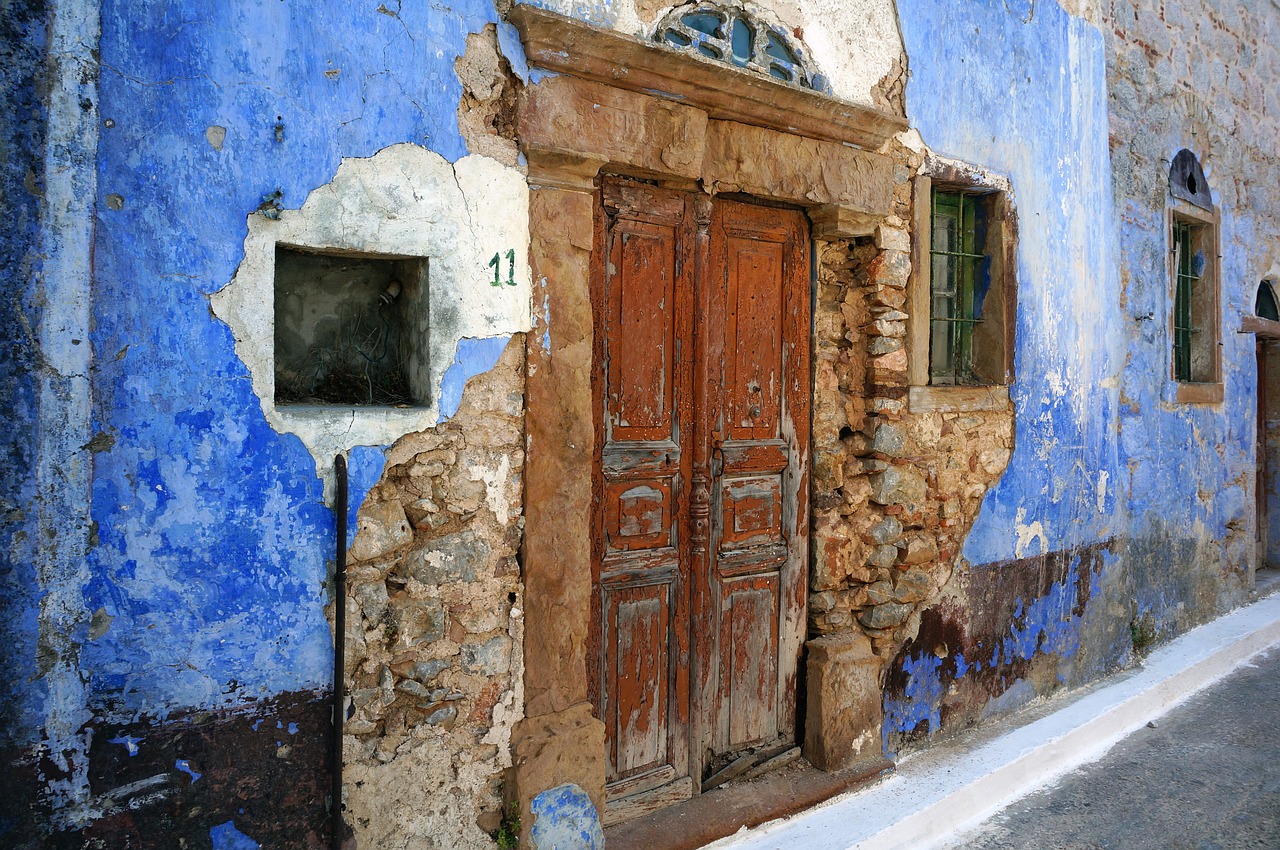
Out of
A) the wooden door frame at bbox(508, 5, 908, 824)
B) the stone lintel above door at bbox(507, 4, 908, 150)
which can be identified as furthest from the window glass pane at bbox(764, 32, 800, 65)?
the wooden door frame at bbox(508, 5, 908, 824)

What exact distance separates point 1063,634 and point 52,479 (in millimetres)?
4879

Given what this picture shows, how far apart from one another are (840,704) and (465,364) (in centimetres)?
228

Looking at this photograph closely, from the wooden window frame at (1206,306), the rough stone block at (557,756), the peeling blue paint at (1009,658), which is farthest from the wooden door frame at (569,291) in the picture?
the wooden window frame at (1206,306)

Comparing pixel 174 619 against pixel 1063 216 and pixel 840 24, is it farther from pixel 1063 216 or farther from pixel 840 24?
pixel 1063 216

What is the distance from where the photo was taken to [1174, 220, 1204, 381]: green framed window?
6.29 metres

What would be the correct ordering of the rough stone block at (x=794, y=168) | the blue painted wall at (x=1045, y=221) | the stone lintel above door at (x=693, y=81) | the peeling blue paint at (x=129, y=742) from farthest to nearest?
the blue painted wall at (x=1045, y=221), the rough stone block at (x=794, y=168), the stone lintel above door at (x=693, y=81), the peeling blue paint at (x=129, y=742)

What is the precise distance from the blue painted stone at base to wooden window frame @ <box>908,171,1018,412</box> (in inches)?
89.7

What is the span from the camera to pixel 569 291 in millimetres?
2768

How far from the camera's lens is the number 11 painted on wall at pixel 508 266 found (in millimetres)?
2596

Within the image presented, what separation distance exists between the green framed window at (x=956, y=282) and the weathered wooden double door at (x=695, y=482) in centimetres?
101

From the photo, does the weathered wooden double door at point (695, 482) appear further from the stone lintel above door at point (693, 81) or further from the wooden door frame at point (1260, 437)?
the wooden door frame at point (1260, 437)

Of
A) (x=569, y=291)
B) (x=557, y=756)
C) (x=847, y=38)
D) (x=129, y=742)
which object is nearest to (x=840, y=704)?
(x=557, y=756)

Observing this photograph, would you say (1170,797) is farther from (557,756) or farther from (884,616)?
(557,756)

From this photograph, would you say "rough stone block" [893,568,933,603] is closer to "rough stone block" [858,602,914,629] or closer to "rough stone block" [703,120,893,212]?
"rough stone block" [858,602,914,629]
